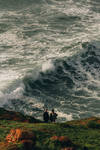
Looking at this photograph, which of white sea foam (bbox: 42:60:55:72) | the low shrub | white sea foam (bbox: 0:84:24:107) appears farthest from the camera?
white sea foam (bbox: 42:60:55:72)

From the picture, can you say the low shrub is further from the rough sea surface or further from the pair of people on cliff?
the rough sea surface

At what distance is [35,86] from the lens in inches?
1346

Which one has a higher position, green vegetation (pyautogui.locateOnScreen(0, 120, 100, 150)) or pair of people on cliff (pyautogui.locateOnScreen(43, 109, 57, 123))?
green vegetation (pyautogui.locateOnScreen(0, 120, 100, 150))

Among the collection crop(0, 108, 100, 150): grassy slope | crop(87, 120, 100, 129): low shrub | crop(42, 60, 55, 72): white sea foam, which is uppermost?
crop(0, 108, 100, 150): grassy slope

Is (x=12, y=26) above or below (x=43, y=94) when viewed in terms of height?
above

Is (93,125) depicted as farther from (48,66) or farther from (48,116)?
(48,66)

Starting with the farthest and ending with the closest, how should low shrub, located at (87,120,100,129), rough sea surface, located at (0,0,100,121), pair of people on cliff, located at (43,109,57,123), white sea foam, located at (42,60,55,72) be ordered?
white sea foam, located at (42,60,55,72)
rough sea surface, located at (0,0,100,121)
pair of people on cliff, located at (43,109,57,123)
low shrub, located at (87,120,100,129)

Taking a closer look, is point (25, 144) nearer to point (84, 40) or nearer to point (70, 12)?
point (84, 40)

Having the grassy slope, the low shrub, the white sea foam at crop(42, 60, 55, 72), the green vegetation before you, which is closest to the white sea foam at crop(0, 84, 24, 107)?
the white sea foam at crop(42, 60, 55, 72)

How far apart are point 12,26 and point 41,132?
3877 cm

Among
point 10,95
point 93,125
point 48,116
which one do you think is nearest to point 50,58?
point 10,95

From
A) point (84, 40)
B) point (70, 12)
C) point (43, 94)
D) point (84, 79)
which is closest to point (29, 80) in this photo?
point (43, 94)

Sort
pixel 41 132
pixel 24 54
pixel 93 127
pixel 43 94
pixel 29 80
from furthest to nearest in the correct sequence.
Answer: pixel 24 54 < pixel 29 80 < pixel 43 94 < pixel 93 127 < pixel 41 132

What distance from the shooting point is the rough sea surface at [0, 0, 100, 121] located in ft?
99.9
